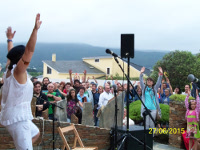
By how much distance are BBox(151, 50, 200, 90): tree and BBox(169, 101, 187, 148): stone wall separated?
19322 mm

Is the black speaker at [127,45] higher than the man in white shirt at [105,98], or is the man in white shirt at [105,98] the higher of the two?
the black speaker at [127,45]

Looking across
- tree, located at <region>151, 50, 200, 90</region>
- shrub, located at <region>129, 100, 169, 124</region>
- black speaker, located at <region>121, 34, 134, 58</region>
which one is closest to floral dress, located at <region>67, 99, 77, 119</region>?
black speaker, located at <region>121, 34, 134, 58</region>

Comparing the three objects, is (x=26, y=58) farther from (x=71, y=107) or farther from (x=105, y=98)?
(x=105, y=98)

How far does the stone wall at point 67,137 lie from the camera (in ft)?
21.6

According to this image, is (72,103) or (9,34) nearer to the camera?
(9,34)

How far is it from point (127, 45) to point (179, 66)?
77.6 ft

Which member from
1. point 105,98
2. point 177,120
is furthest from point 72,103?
point 177,120

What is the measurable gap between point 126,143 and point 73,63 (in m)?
58.9

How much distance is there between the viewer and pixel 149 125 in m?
8.67

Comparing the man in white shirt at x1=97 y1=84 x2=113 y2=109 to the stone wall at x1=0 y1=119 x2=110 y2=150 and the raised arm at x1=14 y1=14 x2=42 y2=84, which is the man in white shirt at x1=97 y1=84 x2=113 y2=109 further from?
the raised arm at x1=14 y1=14 x2=42 y2=84

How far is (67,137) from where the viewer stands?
24.2ft

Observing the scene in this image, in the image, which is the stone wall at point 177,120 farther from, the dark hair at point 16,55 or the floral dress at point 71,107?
the dark hair at point 16,55

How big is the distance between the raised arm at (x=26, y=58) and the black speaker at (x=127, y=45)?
3.17 meters
